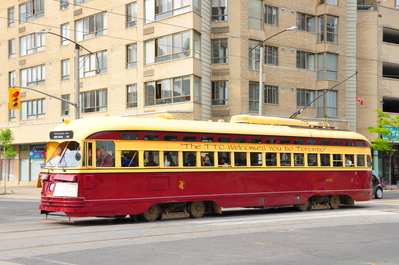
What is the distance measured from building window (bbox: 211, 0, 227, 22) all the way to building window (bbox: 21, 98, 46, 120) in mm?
17148

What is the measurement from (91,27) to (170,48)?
29.6 ft

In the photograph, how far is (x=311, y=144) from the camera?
63.7 ft

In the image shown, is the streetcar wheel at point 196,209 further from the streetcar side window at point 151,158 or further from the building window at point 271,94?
the building window at point 271,94

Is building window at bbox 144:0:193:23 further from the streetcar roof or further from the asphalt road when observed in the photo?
the asphalt road

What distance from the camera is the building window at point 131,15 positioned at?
3712cm

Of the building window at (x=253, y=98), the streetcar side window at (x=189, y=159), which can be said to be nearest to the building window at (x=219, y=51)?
the building window at (x=253, y=98)

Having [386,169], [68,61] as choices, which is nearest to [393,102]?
[386,169]

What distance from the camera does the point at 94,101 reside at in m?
40.2

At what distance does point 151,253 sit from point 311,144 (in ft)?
36.0

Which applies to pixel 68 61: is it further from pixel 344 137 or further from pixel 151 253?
pixel 151 253

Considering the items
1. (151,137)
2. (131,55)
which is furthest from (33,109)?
(151,137)

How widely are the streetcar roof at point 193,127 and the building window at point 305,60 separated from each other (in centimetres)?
1942

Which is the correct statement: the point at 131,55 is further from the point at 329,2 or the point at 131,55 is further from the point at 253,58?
the point at 329,2

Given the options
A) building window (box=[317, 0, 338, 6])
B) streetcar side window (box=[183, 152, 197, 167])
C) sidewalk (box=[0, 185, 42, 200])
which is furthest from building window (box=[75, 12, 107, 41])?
streetcar side window (box=[183, 152, 197, 167])
